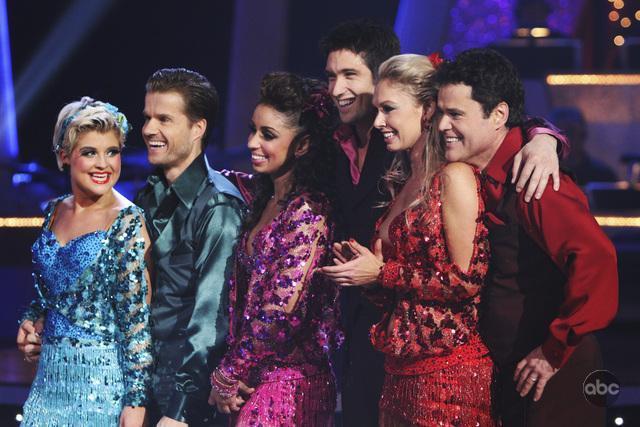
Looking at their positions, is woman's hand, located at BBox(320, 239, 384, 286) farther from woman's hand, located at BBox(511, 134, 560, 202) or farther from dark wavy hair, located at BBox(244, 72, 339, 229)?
woman's hand, located at BBox(511, 134, 560, 202)

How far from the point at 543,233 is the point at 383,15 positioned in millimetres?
6376

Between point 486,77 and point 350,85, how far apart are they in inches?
30.3

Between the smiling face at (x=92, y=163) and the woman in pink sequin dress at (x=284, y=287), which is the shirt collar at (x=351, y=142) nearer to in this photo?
the woman in pink sequin dress at (x=284, y=287)

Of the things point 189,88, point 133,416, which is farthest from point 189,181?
point 133,416

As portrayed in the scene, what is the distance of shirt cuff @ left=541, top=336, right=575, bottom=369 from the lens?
8.27ft

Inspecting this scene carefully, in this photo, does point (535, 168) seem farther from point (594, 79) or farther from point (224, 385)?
point (594, 79)

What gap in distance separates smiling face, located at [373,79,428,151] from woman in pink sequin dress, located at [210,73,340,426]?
9.3 inches

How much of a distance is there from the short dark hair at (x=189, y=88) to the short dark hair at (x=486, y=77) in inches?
33.9

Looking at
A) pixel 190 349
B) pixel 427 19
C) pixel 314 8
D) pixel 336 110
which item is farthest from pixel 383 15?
pixel 190 349

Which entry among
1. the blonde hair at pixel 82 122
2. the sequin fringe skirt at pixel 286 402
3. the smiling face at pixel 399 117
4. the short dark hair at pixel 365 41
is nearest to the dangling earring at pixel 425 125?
the smiling face at pixel 399 117

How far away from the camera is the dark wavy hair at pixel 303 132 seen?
300 cm

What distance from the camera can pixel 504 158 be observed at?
2.72 m

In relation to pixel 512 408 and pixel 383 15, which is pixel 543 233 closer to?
pixel 512 408

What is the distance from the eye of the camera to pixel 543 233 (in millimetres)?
2566
